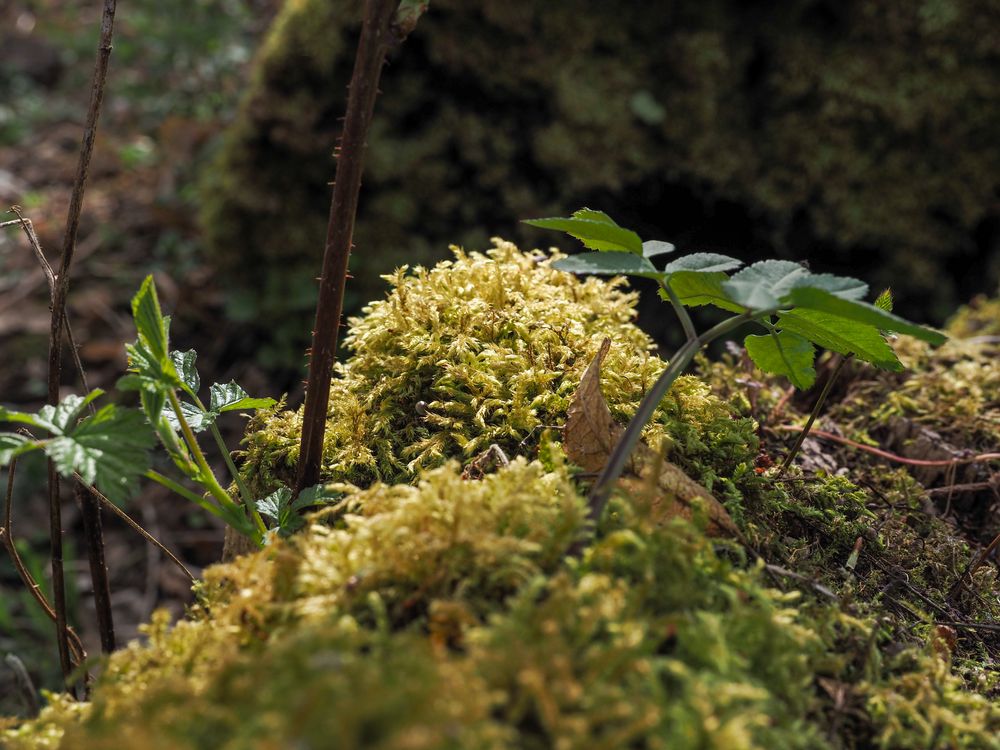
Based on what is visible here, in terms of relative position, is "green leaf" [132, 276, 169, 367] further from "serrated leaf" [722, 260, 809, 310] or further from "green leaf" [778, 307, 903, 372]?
"green leaf" [778, 307, 903, 372]

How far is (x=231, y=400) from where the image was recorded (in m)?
1.43

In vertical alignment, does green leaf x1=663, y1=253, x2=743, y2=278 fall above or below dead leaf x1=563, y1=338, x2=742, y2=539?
above

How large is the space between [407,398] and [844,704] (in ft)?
3.18

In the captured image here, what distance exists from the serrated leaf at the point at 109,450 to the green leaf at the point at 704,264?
0.85 meters

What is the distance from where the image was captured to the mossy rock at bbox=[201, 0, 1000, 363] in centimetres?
405

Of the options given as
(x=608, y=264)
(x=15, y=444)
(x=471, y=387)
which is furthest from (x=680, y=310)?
(x=15, y=444)

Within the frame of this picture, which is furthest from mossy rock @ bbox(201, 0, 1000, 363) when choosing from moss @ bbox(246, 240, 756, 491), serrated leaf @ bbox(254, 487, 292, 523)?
serrated leaf @ bbox(254, 487, 292, 523)

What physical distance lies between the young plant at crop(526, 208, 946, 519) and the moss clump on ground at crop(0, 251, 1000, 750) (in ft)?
0.53

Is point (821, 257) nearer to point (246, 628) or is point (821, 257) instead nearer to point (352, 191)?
point (352, 191)

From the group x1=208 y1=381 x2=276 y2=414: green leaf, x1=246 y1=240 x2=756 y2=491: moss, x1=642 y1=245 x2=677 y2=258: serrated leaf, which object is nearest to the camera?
x1=642 y1=245 x2=677 y2=258: serrated leaf

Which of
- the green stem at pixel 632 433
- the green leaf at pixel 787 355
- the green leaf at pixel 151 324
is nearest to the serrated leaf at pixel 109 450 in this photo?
the green leaf at pixel 151 324

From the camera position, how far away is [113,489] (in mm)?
1113

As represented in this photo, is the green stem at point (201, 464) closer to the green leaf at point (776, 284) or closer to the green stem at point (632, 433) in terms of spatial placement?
the green stem at point (632, 433)

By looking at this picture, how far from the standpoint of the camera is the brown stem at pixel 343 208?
48.1 inches
